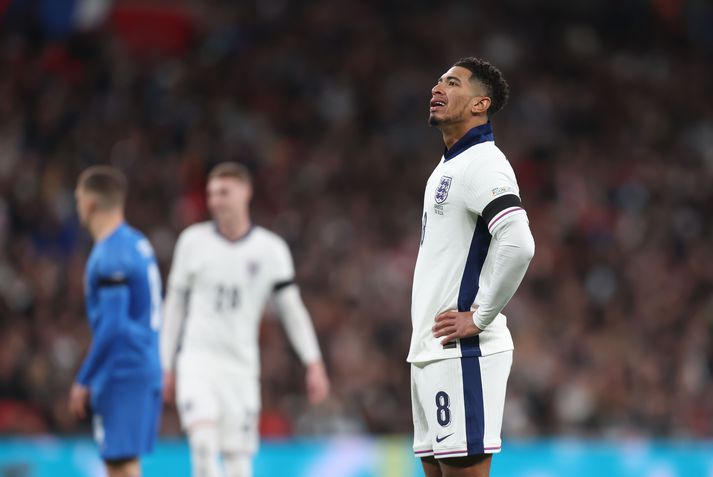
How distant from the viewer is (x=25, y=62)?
1466 cm

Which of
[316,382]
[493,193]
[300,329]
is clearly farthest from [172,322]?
[493,193]

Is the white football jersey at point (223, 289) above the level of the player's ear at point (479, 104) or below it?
below

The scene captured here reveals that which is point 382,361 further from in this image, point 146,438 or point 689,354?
point 146,438

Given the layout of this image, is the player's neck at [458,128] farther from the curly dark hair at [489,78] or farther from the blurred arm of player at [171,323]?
the blurred arm of player at [171,323]

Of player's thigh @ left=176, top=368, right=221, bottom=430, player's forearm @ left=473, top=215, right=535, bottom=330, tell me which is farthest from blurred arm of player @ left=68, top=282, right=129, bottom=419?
player's forearm @ left=473, top=215, right=535, bottom=330

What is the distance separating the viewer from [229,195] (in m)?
7.74

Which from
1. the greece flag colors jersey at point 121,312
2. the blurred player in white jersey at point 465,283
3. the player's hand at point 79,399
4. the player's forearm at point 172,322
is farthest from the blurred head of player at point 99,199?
the blurred player in white jersey at point 465,283

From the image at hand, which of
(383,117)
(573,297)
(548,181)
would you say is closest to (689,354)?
(573,297)

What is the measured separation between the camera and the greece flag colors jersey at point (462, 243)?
15.1ft

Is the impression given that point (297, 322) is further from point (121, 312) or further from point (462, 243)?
point (462, 243)

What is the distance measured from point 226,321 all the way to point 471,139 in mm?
3275

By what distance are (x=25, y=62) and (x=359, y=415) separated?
6.04 meters

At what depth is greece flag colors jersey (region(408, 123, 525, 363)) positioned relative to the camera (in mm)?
4605

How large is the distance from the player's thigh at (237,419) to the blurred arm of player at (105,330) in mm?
1247
